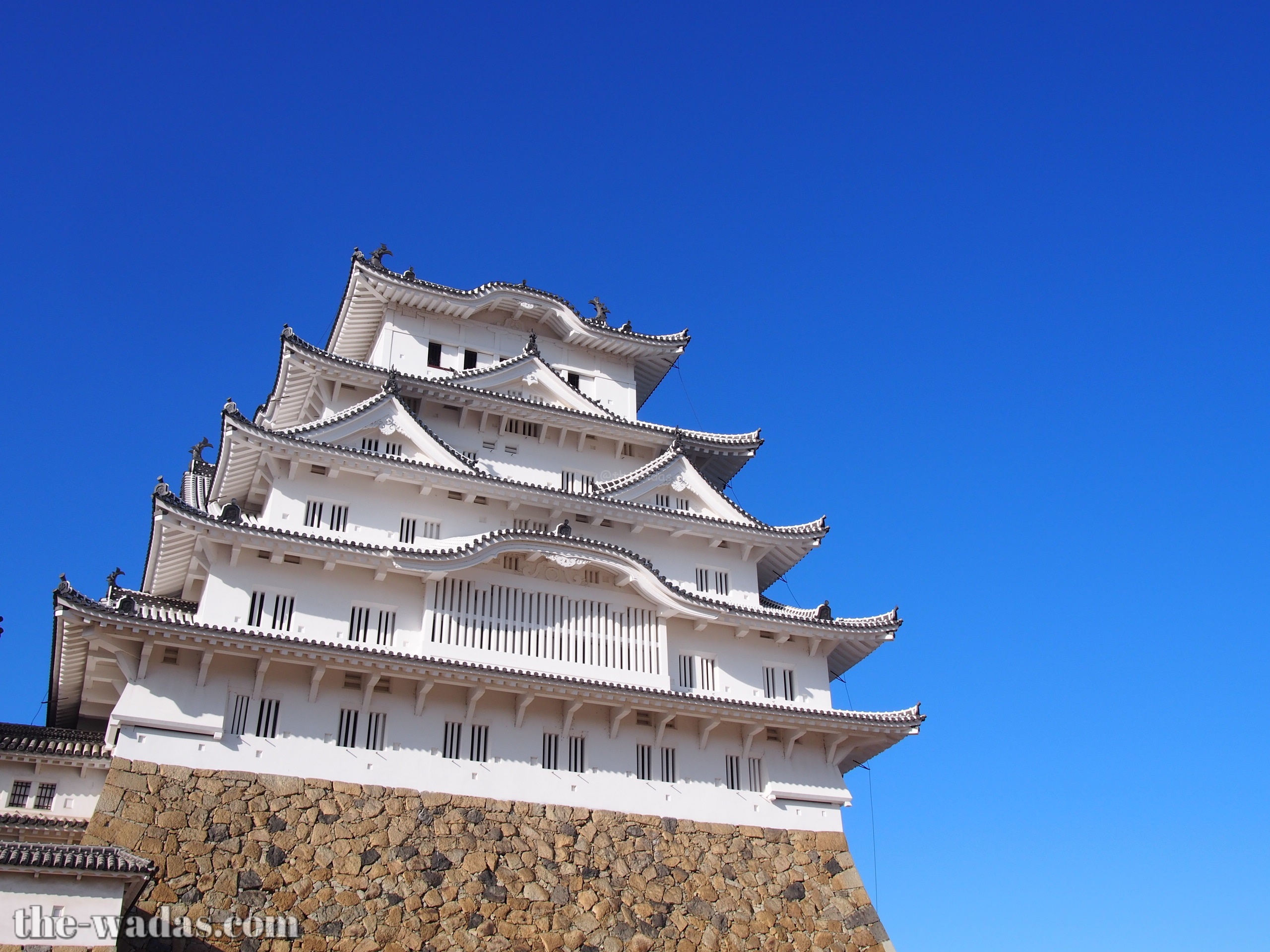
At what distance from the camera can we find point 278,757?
19.6 metres

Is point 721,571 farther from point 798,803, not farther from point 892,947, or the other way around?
point 892,947

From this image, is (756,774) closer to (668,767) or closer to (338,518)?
(668,767)

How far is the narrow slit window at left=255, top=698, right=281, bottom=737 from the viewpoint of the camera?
19.8m

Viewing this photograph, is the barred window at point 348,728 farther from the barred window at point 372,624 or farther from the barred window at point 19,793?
the barred window at point 19,793

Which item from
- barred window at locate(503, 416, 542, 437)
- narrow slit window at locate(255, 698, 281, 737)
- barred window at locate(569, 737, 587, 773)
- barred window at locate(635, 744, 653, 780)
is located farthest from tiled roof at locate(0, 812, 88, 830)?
barred window at locate(503, 416, 542, 437)

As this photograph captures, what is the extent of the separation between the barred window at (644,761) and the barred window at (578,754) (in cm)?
110

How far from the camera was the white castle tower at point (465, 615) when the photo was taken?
65.6 ft

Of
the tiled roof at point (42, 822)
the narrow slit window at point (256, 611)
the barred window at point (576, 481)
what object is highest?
the barred window at point (576, 481)

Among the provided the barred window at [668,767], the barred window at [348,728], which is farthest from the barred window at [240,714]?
the barred window at [668,767]

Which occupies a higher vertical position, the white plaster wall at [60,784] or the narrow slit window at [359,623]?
the narrow slit window at [359,623]

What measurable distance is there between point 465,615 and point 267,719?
4.26m

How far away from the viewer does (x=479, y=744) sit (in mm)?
21125

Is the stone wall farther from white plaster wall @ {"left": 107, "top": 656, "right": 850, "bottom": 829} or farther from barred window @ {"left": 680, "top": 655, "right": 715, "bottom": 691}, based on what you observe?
barred window @ {"left": 680, "top": 655, "right": 715, "bottom": 691}

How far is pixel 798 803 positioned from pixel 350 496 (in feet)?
37.7
